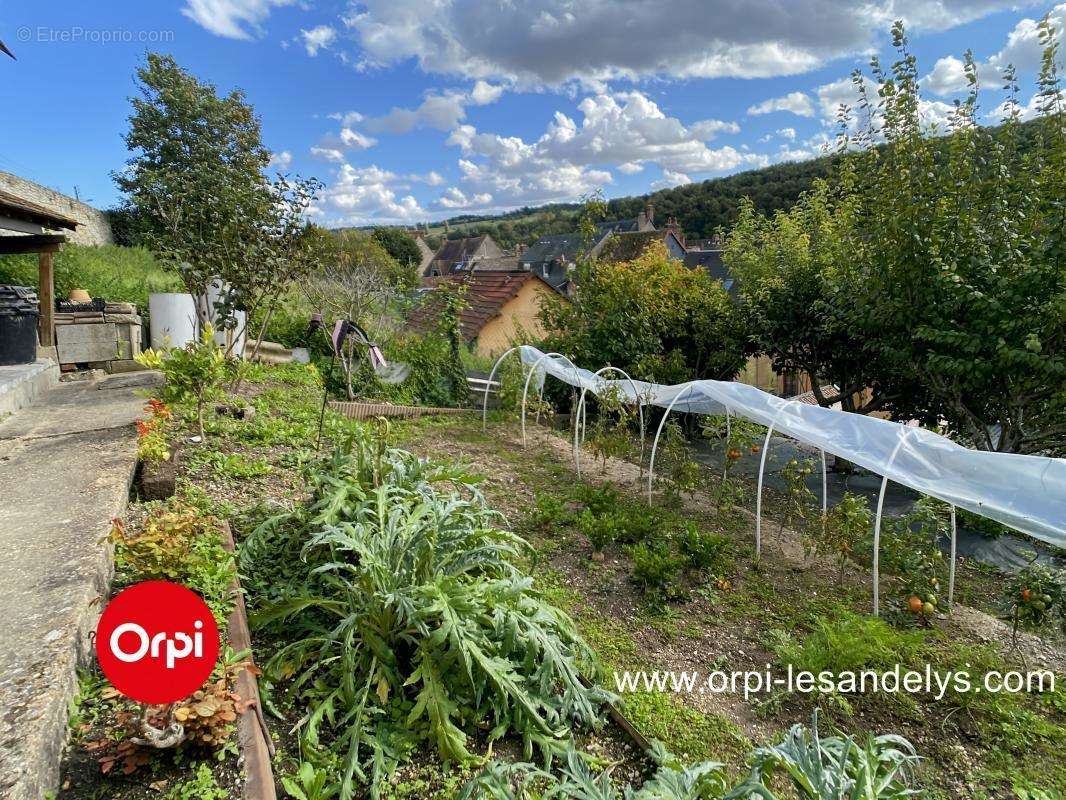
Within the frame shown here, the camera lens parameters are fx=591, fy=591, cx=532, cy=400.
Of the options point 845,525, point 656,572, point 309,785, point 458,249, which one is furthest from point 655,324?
point 458,249

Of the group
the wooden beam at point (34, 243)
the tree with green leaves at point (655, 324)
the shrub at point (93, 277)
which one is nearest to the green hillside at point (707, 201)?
the tree with green leaves at point (655, 324)

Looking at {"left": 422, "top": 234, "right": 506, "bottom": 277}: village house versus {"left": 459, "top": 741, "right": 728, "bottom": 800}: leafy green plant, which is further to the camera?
{"left": 422, "top": 234, "right": 506, "bottom": 277}: village house

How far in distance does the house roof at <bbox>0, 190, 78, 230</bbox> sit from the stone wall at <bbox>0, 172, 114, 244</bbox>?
26.5 ft

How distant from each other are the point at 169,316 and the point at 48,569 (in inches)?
288

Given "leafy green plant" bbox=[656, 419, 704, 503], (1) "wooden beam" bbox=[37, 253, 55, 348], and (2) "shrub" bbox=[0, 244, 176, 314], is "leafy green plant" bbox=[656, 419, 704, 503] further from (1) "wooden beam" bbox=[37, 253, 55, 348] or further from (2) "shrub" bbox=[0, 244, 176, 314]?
(2) "shrub" bbox=[0, 244, 176, 314]

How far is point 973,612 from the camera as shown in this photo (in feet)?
12.9

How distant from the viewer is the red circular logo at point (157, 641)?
55.2 inches

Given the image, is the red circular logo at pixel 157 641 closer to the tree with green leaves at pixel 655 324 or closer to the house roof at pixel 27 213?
the house roof at pixel 27 213

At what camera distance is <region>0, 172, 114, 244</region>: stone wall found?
1401 centimetres

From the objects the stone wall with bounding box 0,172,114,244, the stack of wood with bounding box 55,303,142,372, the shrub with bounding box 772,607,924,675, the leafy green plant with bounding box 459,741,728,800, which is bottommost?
the shrub with bounding box 772,607,924,675

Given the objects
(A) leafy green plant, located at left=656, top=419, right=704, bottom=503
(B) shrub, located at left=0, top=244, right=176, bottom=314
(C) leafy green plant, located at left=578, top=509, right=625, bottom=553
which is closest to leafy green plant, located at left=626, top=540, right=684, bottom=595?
(C) leafy green plant, located at left=578, top=509, right=625, bottom=553

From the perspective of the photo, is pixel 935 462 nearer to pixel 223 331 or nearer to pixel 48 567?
pixel 48 567

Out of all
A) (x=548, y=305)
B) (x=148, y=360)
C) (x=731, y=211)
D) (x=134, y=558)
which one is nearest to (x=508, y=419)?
(x=548, y=305)

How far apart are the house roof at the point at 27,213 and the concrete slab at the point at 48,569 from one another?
2.49 metres
